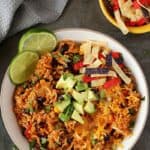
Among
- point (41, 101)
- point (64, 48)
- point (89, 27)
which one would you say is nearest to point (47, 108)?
point (41, 101)

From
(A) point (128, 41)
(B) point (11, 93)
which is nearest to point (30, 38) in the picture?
(B) point (11, 93)

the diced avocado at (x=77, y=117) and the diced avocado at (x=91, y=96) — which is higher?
the diced avocado at (x=91, y=96)

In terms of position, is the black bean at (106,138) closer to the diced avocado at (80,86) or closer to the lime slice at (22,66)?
the diced avocado at (80,86)

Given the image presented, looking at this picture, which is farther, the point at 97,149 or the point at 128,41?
the point at 128,41

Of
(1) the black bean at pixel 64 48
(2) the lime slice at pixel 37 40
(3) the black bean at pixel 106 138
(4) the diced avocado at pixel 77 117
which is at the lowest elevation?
(3) the black bean at pixel 106 138

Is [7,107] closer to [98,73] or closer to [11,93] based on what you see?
[11,93]

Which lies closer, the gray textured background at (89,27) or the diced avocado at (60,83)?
the diced avocado at (60,83)

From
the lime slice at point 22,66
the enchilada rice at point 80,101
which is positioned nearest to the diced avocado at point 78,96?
the enchilada rice at point 80,101
